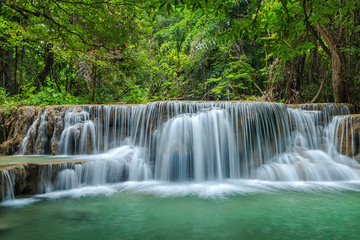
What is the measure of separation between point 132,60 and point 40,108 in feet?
15.3

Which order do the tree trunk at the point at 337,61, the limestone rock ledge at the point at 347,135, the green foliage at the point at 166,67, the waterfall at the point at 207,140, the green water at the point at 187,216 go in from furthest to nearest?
the green foliage at the point at 166,67 < the tree trunk at the point at 337,61 < the limestone rock ledge at the point at 347,135 < the waterfall at the point at 207,140 < the green water at the point at 187,216

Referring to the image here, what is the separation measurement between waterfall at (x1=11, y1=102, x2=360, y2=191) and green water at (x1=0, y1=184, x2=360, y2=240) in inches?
63.1

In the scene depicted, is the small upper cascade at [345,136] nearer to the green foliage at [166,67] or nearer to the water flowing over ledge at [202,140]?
the water flowing over ledge at [202,140]

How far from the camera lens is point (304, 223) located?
347cm

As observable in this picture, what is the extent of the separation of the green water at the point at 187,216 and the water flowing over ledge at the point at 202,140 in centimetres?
158

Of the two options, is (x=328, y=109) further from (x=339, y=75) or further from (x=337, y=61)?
(x=337, y=61)

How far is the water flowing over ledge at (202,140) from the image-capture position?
22.0ft

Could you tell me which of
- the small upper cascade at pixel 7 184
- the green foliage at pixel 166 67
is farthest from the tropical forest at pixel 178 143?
the green foliage at pixel 166 67

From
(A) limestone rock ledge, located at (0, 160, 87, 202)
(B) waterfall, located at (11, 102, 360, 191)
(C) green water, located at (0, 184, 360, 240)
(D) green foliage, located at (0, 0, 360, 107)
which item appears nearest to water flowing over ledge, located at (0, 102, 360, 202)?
(B) waterfall, located at (11, 102, 360, 191)

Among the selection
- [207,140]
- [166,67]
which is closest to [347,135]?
[207,140]

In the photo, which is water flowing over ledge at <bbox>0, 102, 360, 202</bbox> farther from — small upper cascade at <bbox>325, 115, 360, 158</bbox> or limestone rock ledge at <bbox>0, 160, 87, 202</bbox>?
limestone rock ledge at <bbox>0, 160, 87, 202</bbox>

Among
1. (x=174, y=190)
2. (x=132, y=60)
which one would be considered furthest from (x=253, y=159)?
(x=132, y=60)

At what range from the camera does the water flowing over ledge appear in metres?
6.70

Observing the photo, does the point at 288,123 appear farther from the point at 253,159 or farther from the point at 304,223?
the point at 304,223
